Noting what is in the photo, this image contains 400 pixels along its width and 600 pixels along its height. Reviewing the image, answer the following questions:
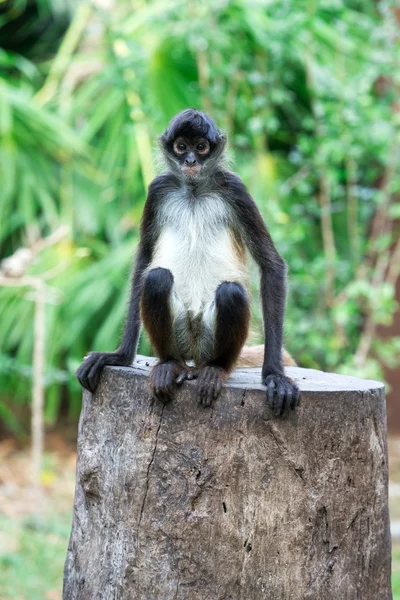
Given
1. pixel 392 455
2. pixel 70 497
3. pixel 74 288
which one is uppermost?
pixel 74 288

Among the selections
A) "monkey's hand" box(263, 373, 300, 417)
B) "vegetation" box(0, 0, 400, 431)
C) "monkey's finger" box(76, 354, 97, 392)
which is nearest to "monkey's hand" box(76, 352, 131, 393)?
"monkey's finger" box(76, 354, 97, 392)

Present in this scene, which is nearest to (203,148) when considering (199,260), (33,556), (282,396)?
(199,260)

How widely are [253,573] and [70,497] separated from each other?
4612mm

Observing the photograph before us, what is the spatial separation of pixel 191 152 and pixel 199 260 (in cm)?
51

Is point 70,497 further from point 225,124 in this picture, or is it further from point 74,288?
point 225,124

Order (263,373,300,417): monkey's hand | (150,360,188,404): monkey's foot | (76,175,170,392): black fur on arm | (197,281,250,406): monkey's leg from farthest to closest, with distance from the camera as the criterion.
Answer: (76,175,170,392): black fur on arm
(197,281,250,406): monkey's leg
(150,360,188,404): monkey's foot
(263,373,300,417): monkey's hand

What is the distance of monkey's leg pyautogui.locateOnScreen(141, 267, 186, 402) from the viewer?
3.58 m

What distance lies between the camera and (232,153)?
677 cm

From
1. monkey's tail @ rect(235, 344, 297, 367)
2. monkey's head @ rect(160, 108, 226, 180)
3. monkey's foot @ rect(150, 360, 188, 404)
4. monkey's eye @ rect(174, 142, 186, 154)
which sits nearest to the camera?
monkey's foot @ rect(150, 360, 188, 404)

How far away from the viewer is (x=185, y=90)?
759cm

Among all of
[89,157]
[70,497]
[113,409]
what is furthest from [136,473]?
[89,157]

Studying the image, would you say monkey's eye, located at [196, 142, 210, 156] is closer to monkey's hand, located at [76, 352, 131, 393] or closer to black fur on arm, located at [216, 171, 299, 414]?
black fur on arm, located at [216, 171, 299, 414]

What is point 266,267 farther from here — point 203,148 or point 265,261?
point 203,148

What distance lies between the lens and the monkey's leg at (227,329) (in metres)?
3.51
